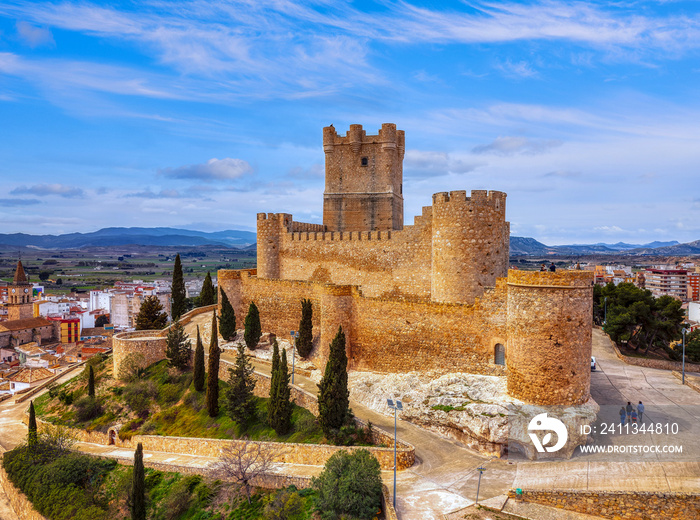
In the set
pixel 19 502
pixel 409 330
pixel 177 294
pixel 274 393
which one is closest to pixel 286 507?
pixel 274 393

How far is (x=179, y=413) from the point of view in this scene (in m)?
26.2

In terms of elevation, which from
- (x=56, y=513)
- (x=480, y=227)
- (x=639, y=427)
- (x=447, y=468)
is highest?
(x=480, y=227)

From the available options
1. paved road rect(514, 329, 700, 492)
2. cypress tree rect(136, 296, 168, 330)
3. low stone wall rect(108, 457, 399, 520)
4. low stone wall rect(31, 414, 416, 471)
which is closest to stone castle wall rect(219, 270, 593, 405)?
paved road rect(514, 329, 700, 492)

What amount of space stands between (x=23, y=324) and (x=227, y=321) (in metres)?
54.1

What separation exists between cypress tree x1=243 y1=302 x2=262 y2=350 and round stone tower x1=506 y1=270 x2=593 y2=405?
15557 millimetres

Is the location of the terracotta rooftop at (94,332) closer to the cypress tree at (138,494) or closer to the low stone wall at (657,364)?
the cypress tree at (138,494)

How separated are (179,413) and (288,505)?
450 inches

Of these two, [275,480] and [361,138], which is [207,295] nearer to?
[361,138]

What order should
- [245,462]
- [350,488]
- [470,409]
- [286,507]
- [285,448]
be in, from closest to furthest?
1. [350,488]
2. [286,507]
3. [470,409]
4. [245,462]
5. [285,448]

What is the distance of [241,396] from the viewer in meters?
23.5

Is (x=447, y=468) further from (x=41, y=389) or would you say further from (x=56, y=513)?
(x=41, y=389)

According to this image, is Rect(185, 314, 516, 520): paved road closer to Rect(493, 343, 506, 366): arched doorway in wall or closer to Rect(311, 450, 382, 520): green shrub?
Rect(311, 450, 382, 520): green shrub

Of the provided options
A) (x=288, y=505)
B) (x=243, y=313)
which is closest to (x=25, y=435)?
(x=243, y=313)

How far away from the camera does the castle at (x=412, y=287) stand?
17.2m
